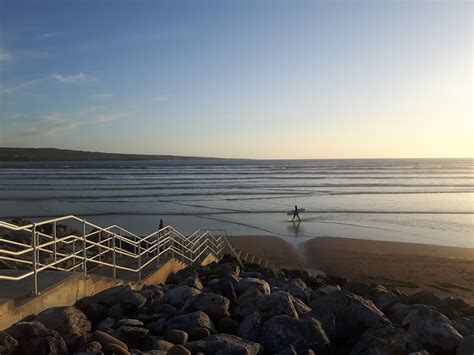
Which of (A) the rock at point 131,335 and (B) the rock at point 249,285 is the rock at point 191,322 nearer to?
(A) the rock at point 131,335

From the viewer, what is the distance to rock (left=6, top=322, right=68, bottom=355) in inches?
169

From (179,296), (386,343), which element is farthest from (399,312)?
(179,296)

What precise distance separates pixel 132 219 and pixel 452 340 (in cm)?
2112

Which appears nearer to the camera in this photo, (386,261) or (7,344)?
(7,344)

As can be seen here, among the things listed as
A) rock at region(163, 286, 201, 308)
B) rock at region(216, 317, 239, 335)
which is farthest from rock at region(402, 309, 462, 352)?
rock at region(163, 286, 201, 308)

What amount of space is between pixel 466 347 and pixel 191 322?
3193 mm

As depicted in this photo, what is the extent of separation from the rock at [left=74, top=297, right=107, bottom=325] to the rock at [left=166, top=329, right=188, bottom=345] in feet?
3.61

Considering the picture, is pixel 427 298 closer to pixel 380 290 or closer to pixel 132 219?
pixel 380 290

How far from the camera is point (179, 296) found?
22.0 feet

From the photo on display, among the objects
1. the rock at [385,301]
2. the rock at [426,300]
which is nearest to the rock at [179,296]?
the rock at [385,301]

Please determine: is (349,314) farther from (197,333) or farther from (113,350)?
(113,350)

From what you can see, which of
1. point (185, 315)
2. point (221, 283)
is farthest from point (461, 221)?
point (185, 315)

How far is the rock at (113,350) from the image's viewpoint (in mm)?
4418

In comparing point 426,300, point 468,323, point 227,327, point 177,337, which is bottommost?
point 426,300
